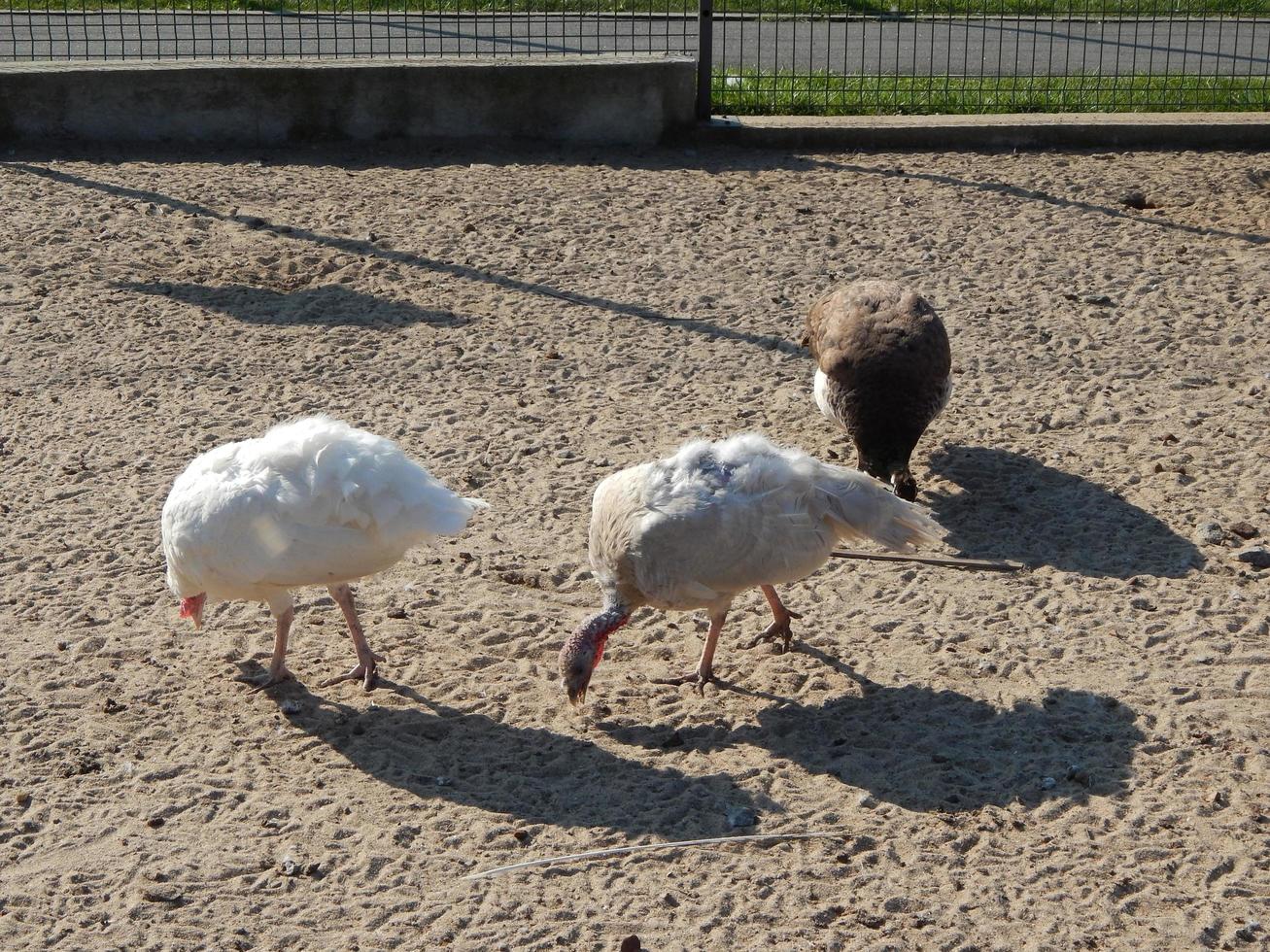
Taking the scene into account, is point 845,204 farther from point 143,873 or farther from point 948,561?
point 143,873

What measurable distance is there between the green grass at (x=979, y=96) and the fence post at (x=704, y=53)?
31 centimetres

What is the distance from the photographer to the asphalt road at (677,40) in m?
10.8

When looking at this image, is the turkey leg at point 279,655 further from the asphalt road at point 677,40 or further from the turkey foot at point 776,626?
the asphalt road at point 677,40

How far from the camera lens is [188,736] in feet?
14.7

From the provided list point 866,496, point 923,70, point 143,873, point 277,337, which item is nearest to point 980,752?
point 866,496

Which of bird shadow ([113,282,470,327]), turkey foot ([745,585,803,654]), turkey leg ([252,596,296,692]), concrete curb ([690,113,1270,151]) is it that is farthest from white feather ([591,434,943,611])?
concrete curb ([690,113,1270,151])

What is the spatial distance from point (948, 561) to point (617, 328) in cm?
292

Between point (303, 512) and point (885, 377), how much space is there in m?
2.54

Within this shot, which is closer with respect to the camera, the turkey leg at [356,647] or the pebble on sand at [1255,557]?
the turkey leg at [356,647]

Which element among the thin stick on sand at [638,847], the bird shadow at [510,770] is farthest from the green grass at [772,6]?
the thin stick on sand at [638,847]

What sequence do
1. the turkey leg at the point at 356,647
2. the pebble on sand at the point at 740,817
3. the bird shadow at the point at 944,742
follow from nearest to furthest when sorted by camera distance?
the pebble on sand at the point at 740,817
the bird shadow at the point at 944,742
the turkey leg at the point at 356,647

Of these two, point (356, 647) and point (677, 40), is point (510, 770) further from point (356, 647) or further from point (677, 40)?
point (677, 40)

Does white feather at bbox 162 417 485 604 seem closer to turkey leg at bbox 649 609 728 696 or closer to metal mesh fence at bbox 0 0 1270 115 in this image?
turkey leg at bbox 649 609 728 696

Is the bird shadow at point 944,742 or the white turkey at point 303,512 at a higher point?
the white turkey at point 303,512
